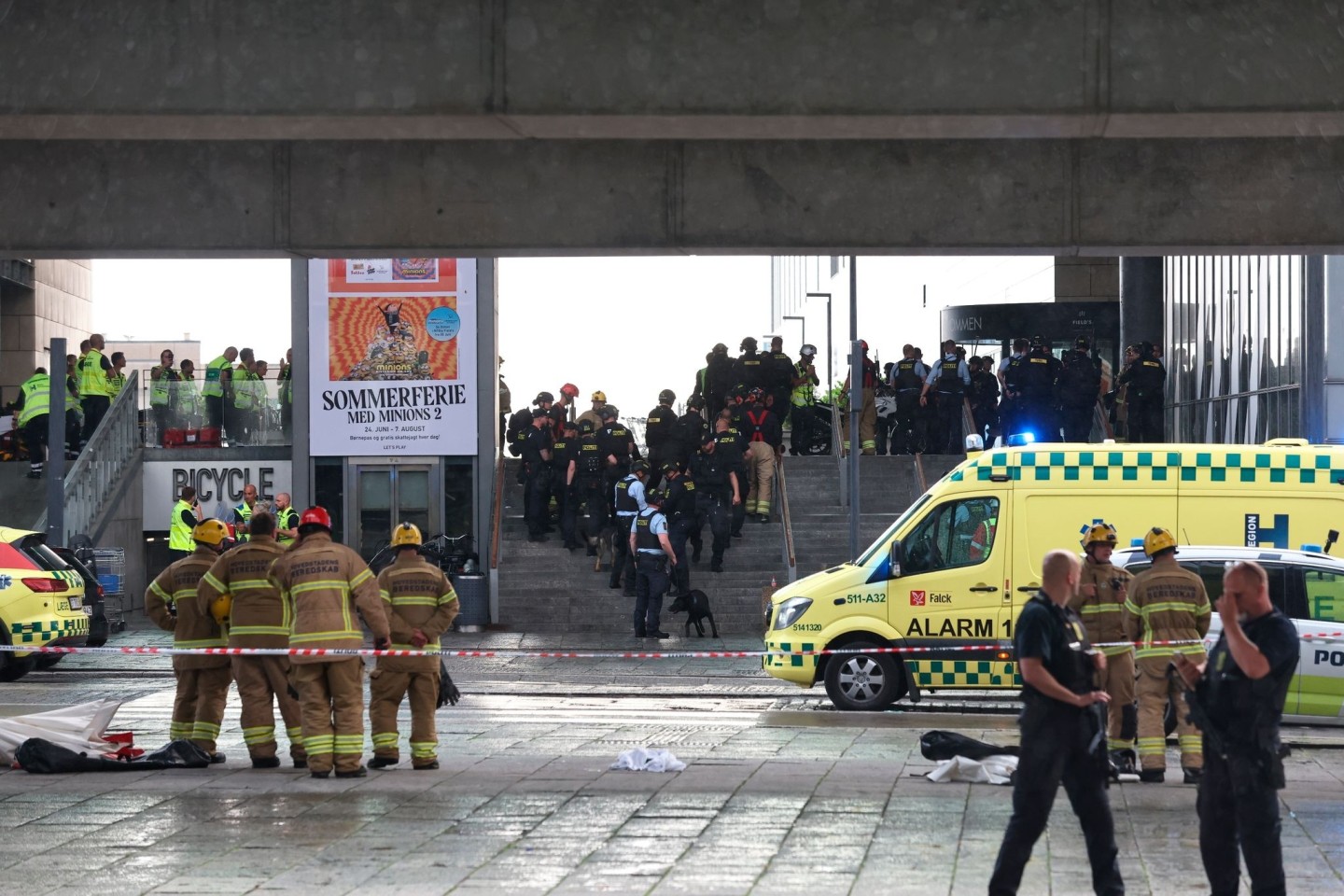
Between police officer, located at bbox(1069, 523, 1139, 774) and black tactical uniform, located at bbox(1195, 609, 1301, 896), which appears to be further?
police officer, located at bbox(1069, 523, 1139, 774)

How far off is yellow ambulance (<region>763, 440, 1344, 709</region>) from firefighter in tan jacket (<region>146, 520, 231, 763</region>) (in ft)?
18.2

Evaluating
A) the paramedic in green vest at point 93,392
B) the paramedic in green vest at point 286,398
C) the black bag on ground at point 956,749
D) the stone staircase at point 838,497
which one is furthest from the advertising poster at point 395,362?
the black bag on ground at point 956,749

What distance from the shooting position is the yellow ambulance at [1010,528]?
16.6 m

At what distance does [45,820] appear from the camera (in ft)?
35.0

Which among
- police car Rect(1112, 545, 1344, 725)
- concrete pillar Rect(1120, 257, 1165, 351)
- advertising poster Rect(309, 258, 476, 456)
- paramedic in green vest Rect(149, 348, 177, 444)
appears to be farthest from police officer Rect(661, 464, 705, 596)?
concrete pillar Rect(1120, 257, 1165, 351)

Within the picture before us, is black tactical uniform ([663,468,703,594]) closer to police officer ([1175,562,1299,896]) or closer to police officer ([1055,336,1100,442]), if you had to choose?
police officer ([1055,336,1100,442])

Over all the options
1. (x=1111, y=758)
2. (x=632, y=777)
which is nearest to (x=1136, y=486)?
(x=1111, y=758)

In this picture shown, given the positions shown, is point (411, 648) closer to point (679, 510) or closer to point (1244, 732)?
point (1244, 732)

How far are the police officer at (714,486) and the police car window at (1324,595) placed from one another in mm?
11206

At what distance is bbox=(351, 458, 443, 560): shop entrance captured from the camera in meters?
28.3

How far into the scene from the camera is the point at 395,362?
28.1 metres

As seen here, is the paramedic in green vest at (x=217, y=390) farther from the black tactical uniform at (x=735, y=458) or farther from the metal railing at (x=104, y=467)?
the black tactical uniform at (x=735, y=458)

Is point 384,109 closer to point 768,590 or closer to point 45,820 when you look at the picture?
point 45,820

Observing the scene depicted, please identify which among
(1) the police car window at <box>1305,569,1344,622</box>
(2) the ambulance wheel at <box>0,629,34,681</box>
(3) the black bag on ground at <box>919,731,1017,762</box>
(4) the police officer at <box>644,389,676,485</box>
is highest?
(4) the police officer at <box>644,389,676,485</box>
